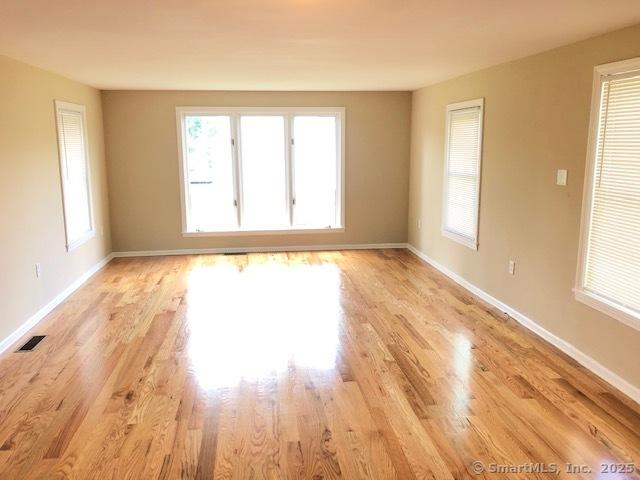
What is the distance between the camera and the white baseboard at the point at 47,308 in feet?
12.4

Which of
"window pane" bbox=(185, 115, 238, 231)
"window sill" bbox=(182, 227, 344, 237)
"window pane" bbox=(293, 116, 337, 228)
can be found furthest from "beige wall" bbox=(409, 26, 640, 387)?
"window pane" bbox=(185, 115, 238, 231)

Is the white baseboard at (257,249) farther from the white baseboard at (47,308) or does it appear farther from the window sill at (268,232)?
the white baseboard at (47,308)

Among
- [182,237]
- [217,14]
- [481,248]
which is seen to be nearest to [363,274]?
[481,248]

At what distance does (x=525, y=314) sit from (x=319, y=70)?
2827 mm

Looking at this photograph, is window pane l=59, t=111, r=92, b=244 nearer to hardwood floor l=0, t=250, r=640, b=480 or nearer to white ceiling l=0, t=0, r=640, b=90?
white ceiling l=0, t=0, r=640, b=90

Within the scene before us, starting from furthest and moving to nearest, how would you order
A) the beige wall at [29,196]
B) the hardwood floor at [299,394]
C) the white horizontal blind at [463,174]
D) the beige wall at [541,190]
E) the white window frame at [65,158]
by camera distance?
the white horizontal blind at [463,174]
the white window frame at [65,158]
the beige wall at [29,196]
the beige wall at [541,190]
the hardwood floor at [299,394]

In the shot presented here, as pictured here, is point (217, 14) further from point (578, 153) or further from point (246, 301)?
point (246, 301)

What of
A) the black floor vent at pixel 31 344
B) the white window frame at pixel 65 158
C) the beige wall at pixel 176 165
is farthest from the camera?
the beige wall at pixel 176 165

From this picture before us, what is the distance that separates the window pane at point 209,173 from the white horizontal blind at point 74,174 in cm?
139

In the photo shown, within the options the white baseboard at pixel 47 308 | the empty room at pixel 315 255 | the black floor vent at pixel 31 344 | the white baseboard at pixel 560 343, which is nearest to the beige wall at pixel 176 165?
the empty room at pixel 315 255

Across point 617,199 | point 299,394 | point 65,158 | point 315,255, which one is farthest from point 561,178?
point 65,158

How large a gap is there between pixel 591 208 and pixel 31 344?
4.11 m

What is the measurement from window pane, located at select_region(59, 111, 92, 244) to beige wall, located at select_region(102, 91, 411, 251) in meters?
0.85

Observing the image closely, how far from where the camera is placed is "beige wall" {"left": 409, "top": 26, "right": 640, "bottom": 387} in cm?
327
